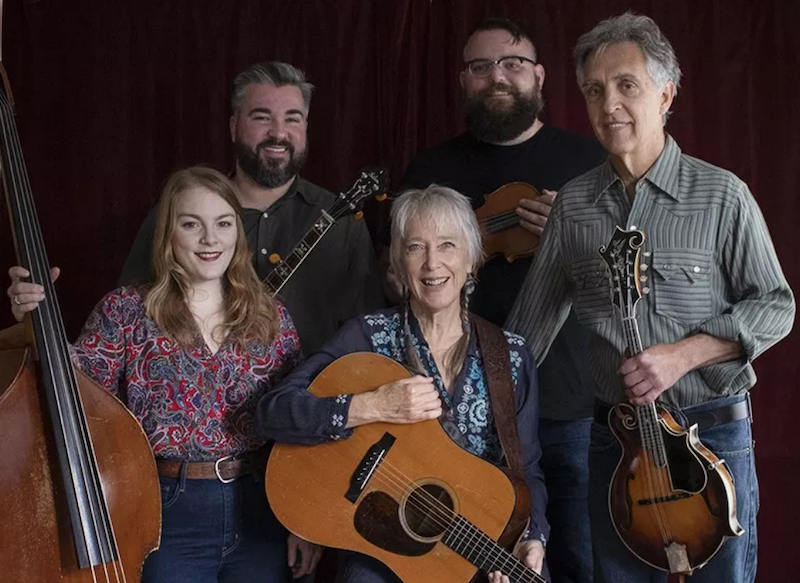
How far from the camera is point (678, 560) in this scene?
208cm

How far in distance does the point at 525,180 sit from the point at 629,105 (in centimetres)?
80

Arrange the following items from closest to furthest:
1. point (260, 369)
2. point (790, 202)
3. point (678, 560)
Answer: point (678, 560)
point (260, 369)
point (790, 202)

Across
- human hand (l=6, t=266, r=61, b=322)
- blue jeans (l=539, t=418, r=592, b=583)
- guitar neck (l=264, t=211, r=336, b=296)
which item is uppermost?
human hand (l=6, t=266, r=61, b=322)

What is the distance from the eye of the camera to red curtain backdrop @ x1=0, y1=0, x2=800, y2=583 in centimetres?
335

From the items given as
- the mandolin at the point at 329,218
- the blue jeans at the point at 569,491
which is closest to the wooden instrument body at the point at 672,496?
the blue jeans at the point at 569,491

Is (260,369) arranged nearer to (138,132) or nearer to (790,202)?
(138,132)

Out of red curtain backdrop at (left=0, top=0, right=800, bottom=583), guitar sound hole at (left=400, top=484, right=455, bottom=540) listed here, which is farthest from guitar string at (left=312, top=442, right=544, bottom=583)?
red curtain backdrop at (left=0, top=0, right=800, bottom=583)

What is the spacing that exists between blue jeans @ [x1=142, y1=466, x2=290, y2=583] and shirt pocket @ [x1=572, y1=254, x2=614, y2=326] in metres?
0.90

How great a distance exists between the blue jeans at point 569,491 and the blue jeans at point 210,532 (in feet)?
3.08

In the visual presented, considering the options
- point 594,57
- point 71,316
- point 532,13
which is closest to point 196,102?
point 71,316

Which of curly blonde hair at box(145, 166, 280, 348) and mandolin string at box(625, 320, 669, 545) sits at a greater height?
curly blonde hair at box(145, 166, 280, 348)

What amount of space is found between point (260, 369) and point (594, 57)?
3.65 ft

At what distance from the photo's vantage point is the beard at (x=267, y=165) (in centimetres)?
305

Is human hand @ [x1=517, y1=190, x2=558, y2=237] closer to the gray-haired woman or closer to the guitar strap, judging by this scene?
the gray-haired woman
